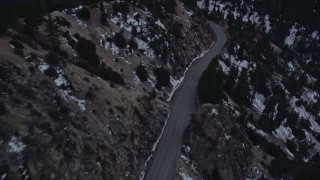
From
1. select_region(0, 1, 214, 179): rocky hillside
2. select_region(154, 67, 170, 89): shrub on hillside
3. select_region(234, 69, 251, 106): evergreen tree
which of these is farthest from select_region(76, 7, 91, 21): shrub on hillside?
select_region(234, 69, 251, 106): evergreen tree

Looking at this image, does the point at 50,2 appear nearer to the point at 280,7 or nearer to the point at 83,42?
the point at 83,42

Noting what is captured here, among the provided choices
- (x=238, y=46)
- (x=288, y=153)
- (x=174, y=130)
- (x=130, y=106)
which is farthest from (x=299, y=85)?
(x=130, y=106)

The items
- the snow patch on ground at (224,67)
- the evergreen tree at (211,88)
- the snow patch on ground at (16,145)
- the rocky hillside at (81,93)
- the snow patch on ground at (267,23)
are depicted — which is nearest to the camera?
the snow patch on ground at (16,145)

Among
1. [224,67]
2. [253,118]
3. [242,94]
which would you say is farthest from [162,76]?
[224,67]

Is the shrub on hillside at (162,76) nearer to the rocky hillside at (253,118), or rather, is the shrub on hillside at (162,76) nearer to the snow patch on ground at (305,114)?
the rocky hillside at (253,118)

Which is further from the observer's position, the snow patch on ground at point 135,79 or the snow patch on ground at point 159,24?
the snow patch on ground at point 159,24

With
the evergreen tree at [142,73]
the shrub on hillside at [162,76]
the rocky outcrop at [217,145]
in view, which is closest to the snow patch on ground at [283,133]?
the rocky outcrop at [217,145]

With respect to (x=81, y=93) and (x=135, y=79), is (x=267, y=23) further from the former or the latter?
(x=81, y=93)
